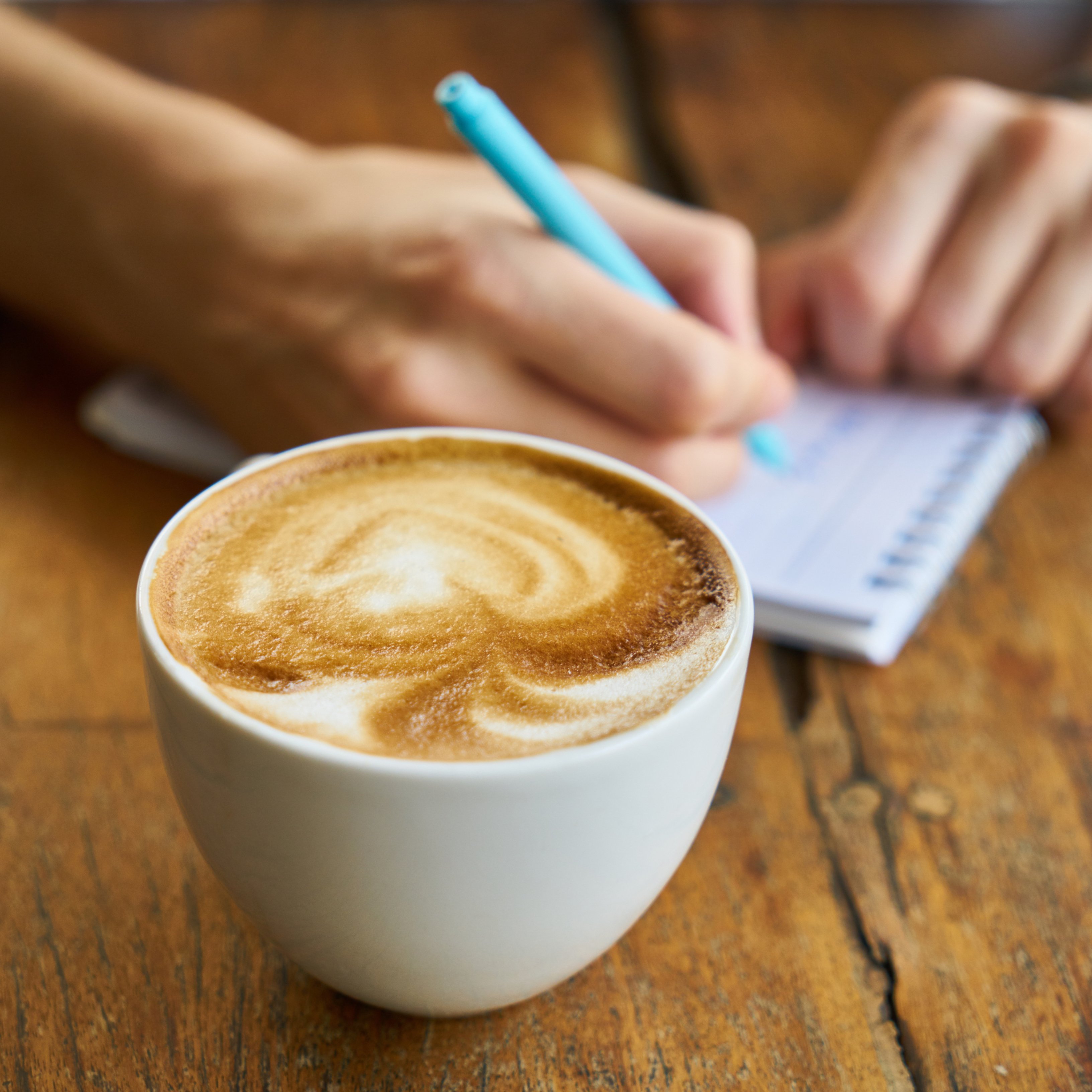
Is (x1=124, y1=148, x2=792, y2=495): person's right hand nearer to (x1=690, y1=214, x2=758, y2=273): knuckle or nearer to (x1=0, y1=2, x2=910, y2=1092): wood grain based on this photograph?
(x1=690, y1=214, x2=758, y2=273): knuckle

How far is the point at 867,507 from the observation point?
0.81m

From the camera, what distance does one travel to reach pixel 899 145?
1.04 m

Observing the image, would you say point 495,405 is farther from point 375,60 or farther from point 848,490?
point 375,60

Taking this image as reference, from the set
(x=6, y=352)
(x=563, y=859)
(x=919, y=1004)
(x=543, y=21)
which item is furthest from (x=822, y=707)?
(x=543, y=21)

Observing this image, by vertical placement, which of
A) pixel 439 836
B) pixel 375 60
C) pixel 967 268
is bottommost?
pixel 375 60

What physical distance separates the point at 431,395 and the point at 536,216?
0.47 ft

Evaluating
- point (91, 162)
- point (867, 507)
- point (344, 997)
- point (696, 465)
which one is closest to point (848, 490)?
point (867, 507)

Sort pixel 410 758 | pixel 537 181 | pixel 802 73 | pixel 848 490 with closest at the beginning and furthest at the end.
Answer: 1. pixel 410 758
2. pixel 537 181
3. pixel 848 490
4. pixel 802 73

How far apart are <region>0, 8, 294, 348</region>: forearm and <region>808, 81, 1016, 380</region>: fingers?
49 centimetres

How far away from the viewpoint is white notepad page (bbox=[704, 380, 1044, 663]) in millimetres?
698

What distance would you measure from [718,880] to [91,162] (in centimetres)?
72

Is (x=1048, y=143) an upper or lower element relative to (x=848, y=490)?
upper

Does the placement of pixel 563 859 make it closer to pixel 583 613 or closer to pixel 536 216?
pixel 583 613

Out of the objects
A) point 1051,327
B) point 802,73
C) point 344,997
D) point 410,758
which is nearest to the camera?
point 410,758
